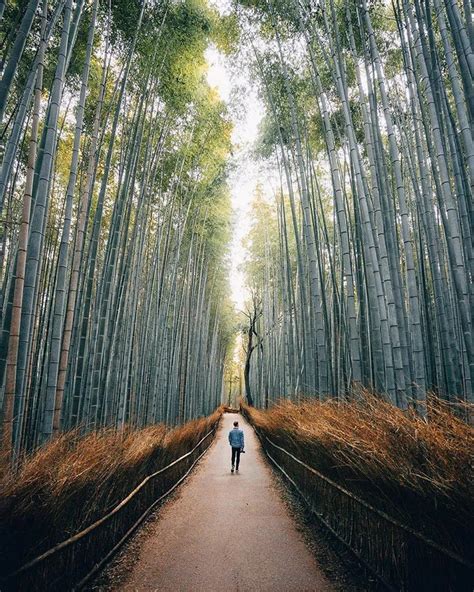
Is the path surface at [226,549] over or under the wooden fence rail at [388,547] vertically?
under

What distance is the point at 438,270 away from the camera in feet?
10.3

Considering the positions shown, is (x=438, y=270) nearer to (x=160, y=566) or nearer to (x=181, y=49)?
(x=160, y=566)

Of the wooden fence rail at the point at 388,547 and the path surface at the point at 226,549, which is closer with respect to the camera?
the wooden fence rail at the point at 388,547

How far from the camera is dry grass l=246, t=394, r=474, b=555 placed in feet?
4.18

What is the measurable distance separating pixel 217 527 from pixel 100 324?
7.75 ft

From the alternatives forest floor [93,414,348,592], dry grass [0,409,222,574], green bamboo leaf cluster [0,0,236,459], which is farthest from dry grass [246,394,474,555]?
green bamboo leaf cluster [0,0,236,459]

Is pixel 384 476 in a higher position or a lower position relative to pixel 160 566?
higher

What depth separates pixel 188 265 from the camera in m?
7.36

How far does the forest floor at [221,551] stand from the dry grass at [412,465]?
0.69m

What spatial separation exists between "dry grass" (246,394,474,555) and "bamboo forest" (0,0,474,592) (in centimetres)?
1

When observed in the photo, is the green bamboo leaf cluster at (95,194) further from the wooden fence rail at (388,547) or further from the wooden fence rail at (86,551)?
the wooden fence rail at (388,547)

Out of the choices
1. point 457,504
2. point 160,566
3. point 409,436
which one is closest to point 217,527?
point 160,566

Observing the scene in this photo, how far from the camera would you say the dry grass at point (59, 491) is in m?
1.35

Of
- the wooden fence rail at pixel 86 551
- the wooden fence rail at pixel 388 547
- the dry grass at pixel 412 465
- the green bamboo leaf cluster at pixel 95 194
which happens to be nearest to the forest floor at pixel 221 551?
the wooden fence rail at pixel 86 551
